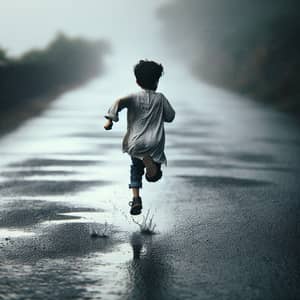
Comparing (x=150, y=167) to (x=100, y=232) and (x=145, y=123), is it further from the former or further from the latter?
(x=100, y=232)

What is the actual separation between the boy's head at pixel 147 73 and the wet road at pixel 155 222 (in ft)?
4.40

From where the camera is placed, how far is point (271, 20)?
45531mm

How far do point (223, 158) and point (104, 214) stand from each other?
552cm

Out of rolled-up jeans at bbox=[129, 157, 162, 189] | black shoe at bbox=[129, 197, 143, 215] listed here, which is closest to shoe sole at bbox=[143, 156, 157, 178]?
rolled-up jeans at bbox=[129, 157, 162, 189]

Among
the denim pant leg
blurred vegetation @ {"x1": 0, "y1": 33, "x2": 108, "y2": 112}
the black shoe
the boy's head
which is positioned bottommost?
the black shoe

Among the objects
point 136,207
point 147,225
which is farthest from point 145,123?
point 147,225

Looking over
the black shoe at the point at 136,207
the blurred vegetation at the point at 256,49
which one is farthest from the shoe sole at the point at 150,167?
the blurred vegetation at the point at 256,49

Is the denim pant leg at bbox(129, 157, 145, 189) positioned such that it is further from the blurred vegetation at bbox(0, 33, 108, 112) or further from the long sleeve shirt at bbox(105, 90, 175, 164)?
the blurred vegetation at bbox(0, 33, 108, 112)

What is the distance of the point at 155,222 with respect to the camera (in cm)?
744

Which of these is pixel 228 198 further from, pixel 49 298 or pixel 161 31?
pixel 161 31

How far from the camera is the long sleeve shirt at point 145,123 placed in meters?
7.25

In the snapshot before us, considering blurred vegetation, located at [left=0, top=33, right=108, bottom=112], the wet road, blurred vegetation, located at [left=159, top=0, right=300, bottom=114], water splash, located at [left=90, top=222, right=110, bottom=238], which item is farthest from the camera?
blurred vegetation, located at [left=159, top=0, right=300, bottom=114]

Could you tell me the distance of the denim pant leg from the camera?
739cm

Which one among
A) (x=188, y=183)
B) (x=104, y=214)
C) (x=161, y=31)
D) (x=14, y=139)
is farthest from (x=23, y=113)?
(x=161, y=31)
